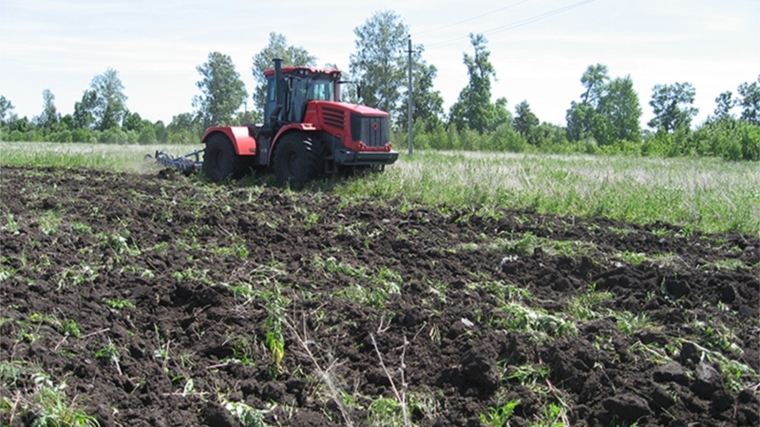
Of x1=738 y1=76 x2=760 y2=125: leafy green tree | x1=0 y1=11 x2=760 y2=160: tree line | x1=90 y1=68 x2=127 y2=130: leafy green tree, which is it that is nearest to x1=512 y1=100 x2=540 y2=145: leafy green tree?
x1=0 y1=11 x2=760 y2=160: tree line

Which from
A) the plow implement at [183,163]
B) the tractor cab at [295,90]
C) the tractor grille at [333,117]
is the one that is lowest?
the plow implement at [183,163]

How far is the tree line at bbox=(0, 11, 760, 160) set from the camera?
152ft

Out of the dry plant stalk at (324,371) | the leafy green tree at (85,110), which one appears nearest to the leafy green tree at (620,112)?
the leafy green tree at (85,110)

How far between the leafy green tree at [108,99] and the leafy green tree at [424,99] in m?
31.3

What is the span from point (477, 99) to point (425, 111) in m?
4.70

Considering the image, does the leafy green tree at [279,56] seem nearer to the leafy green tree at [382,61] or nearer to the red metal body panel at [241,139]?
the leafy green tree at [382,61]

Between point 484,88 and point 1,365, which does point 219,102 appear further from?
point 1,365

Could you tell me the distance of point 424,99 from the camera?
57.2 metres

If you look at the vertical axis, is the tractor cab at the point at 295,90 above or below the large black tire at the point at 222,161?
above

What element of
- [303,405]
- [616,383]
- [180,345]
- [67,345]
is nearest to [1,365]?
[67,345]

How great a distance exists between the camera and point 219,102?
63.2 metres

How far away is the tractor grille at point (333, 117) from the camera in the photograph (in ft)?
44.1

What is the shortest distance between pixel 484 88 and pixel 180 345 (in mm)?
56455

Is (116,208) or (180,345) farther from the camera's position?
(116,208)
